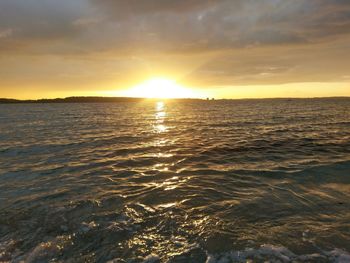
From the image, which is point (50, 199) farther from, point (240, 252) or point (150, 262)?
point (240, 252)

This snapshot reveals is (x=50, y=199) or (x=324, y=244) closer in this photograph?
(x=324, y=244)

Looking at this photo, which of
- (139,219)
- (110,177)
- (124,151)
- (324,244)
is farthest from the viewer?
(124,151)

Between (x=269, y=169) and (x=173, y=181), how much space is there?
582cm

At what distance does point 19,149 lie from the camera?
2436 cm

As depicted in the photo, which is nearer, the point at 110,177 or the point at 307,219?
the point at 307,219

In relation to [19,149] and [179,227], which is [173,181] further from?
[19,149]

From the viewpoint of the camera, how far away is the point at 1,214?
10.0 metres

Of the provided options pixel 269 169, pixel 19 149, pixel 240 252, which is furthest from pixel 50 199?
pixel 19 149

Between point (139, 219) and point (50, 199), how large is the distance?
14.8 ft

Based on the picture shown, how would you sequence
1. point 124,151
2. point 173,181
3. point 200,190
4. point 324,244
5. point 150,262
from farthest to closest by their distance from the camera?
point 124,151 → point 173,181 → point 200,190 → point 324,244 → point 150,262

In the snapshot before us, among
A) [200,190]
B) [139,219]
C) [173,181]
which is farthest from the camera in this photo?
[173,181]

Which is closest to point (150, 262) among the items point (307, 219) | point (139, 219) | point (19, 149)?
point (139, 219)

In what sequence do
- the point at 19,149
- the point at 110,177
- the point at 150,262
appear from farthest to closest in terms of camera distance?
1. the point at 19,149
2. the point at 110,177
3. the point at 150,262

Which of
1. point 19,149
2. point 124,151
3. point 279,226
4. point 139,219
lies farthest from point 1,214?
point 19,149
